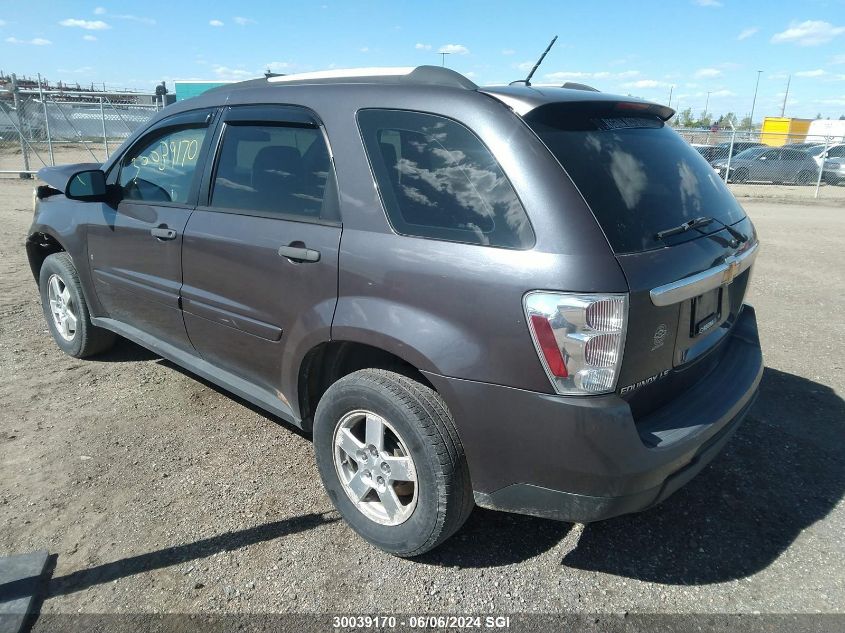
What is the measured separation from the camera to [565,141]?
7.49 feet

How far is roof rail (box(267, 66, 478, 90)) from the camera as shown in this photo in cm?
251

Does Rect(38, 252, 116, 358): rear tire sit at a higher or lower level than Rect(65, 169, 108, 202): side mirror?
lower

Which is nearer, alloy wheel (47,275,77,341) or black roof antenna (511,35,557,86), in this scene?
black roof antenna (511,35,557,86)

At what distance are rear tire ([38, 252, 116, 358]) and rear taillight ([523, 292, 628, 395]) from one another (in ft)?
11.9

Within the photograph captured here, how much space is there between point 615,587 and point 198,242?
2.56m

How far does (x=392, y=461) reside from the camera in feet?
8.12

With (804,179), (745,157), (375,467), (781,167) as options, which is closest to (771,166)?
(781,167)

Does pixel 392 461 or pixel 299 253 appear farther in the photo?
pixel 299 253

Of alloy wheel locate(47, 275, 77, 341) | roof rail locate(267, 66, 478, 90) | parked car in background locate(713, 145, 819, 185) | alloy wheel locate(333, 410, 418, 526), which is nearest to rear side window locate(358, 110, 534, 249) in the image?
roof rail locate(267, 66, 478, 90)

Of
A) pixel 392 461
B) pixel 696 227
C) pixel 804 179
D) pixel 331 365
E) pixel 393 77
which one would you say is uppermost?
pixel 393 77

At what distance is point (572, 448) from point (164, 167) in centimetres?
294

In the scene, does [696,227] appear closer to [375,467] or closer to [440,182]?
[440,182]

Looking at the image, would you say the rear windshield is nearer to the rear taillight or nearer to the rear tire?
the rear taillight

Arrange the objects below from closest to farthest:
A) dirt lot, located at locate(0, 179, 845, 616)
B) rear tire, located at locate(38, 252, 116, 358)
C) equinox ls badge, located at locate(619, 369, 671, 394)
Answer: equinox ls badge, located at locate(619, 369, 671, 394) → dirt lot, located at locate(0, 179, 845, 616) → rear tire, located at locate(38, 252, 116, 358)
